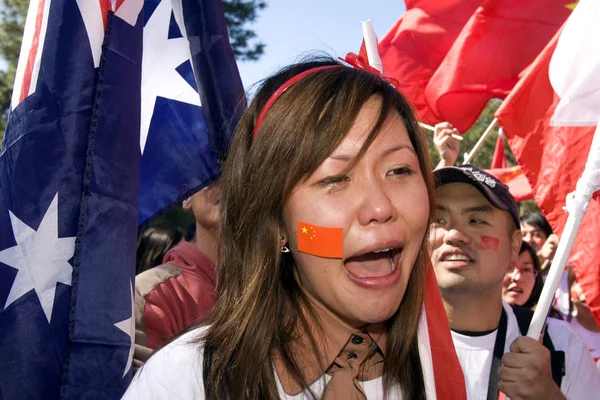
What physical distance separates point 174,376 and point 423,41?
3.52 meters

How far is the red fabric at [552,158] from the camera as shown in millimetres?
2818

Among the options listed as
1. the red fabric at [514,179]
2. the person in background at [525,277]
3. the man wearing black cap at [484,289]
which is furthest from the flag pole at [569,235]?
the red fabric at [514,179]

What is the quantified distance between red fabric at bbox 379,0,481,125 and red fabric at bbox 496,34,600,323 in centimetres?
112

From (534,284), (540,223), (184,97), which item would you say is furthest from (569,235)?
(540,223)

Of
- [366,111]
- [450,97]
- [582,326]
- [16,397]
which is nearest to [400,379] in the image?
[366,111]

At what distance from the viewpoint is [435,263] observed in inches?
118

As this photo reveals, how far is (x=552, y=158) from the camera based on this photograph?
2.91m

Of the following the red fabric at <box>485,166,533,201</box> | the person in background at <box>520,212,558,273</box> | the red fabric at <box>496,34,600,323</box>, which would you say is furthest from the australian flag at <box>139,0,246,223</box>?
the person in background at <box>520,212,558,273</box>

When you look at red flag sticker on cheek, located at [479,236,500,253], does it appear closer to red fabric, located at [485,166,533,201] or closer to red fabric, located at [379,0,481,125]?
red fabric, located at [379,0,481,125]

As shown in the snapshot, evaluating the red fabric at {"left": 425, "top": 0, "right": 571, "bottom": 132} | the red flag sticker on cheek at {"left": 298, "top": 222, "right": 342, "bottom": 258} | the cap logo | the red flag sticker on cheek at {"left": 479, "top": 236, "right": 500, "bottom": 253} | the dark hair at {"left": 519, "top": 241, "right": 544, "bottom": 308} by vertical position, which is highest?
the red fabric at {"left": 425, "top": 0, "right": 571, "bottom": 132}

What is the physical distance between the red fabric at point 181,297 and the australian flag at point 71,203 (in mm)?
660

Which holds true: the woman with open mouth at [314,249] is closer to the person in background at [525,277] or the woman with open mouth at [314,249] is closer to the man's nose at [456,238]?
the man's nose at [456,238]

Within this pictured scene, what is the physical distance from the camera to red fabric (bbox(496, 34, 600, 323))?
282 centimetres

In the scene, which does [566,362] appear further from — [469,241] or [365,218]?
[365,218]
